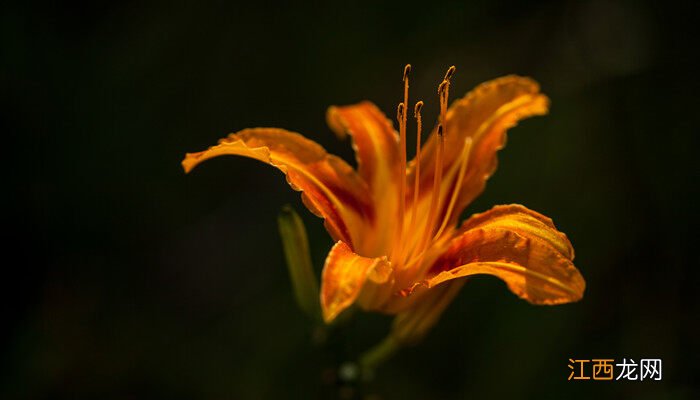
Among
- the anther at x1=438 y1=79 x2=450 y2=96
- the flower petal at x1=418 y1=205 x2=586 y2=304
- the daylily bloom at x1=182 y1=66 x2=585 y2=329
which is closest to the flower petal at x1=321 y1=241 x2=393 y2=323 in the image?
the daylily bloom at x1=182 y1=66 x2=585 y2=329

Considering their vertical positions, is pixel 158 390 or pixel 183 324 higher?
pixel 183 324

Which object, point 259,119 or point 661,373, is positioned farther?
point 259,119

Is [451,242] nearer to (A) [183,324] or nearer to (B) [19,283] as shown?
(A) [183,324]

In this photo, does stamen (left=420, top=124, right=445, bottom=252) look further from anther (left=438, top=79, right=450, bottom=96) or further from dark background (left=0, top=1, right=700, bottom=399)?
dark background (left=0, top=1, right=700, bottom=399)

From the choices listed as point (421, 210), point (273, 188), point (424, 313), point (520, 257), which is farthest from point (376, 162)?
point (273, 188)

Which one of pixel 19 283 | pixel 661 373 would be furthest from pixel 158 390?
pixel 661 373

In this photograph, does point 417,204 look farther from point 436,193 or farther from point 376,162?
point 376,162

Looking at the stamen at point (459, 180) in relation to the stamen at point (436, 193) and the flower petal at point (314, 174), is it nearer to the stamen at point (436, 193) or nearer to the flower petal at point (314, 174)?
the stamen at point (436, 193)
